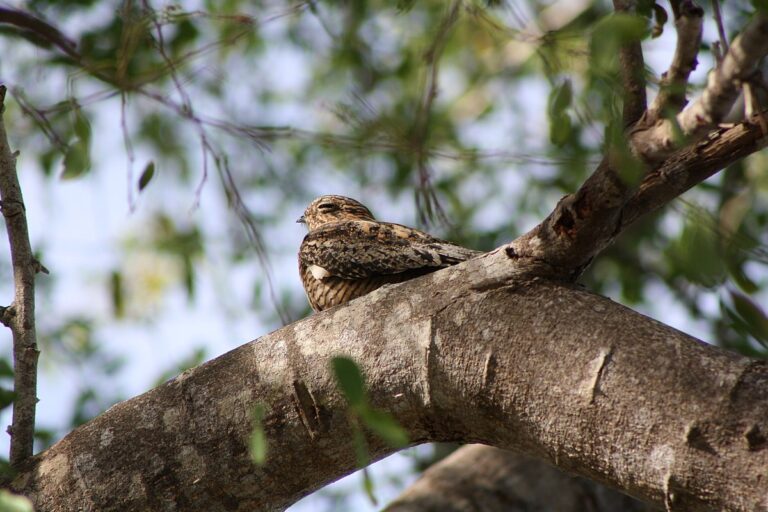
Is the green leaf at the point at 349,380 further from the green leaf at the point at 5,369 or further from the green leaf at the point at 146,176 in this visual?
the green leaf at the point at 146,176

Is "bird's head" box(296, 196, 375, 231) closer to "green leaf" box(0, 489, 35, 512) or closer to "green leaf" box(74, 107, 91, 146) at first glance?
"green leaf" box(74, 107, 91, 146)

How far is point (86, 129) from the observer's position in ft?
8.73

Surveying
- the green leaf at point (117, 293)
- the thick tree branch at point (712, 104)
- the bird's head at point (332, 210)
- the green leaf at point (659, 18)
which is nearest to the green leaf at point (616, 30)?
the thick tree branch at point (712, 104)

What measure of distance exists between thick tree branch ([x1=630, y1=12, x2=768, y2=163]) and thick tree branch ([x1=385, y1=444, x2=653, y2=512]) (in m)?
2.37

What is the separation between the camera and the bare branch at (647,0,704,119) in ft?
5.28

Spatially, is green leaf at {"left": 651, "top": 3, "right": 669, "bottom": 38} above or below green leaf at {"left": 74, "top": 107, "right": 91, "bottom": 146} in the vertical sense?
below

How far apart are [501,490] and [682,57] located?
2609 mm

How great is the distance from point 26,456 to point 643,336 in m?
1.69

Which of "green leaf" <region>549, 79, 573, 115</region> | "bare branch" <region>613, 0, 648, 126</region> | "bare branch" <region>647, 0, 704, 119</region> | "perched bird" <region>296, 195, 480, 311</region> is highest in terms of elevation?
"perched bird" <region>296, 195, 480, 311</region>

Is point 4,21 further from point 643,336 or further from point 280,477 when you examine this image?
point 643,336

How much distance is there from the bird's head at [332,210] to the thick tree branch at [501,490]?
159 centimetres

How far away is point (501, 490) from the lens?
12.5 ft

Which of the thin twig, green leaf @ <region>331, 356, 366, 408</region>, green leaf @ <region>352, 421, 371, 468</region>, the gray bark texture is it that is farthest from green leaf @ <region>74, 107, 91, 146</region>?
green leaf @ <region>331, 356, 366, 408</region>

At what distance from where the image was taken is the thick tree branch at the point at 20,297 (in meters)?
2.41
